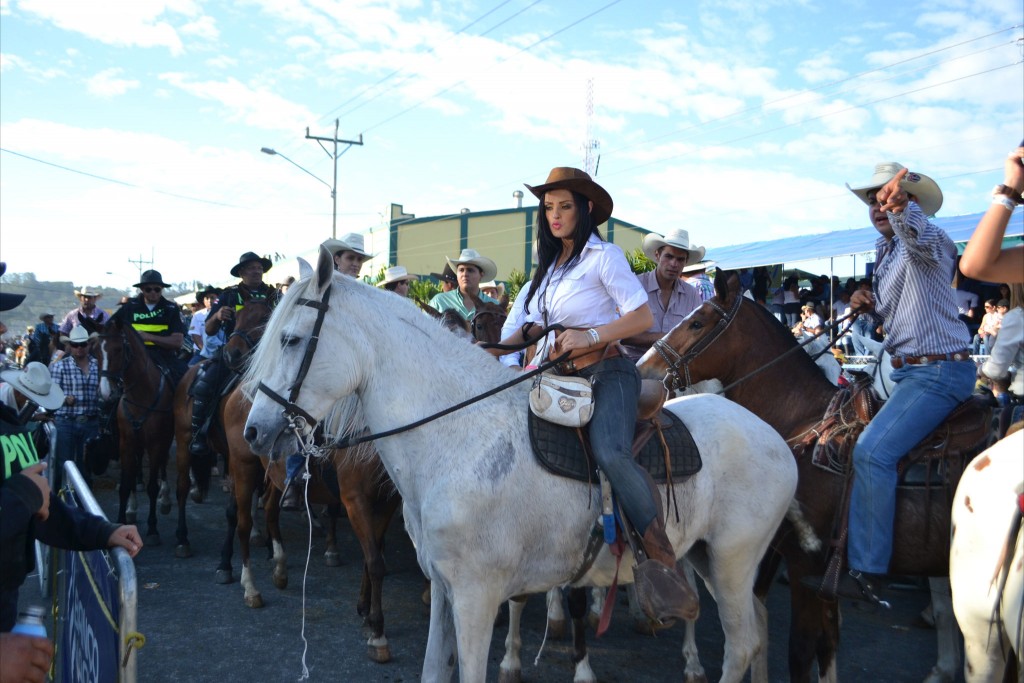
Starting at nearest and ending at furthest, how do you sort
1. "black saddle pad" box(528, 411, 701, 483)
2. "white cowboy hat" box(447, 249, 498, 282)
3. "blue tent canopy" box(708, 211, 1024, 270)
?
1. "black saddle pad" box(528, 411, 701, 483)
2. "white cowboy hat" box(447, 249, 498, 282)
3. "blue tent canopy" box(708, 211, 1024, 270)

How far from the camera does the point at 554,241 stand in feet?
12.5

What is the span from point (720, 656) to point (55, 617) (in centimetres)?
421

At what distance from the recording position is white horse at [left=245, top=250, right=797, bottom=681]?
3.05 meters

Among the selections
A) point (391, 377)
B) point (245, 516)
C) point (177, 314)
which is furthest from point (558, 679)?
point (177, 314)

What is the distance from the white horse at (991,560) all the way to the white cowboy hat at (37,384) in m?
5.11

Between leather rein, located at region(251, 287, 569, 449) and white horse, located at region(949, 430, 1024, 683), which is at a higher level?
leather rein, located at region(251, 287, 569, 449)

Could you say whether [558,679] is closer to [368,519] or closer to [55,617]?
[368,519]

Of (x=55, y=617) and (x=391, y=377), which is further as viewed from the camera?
(x=55, y=617)

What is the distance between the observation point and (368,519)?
527 centimetres

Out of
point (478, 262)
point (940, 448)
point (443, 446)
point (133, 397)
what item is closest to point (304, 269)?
point (443, 446)

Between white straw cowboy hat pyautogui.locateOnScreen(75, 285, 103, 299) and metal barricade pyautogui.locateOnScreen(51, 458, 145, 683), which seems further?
white straw cowboy hat pyautogui.locateOnScreen(75, 285, 103, 299)

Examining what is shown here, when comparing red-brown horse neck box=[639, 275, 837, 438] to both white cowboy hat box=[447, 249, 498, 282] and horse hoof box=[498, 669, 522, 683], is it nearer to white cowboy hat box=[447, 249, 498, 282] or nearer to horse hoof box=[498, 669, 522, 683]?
horse hoof box=[498, 669, 522, 683]

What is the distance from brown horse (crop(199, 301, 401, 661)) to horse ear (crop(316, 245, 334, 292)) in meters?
1.57

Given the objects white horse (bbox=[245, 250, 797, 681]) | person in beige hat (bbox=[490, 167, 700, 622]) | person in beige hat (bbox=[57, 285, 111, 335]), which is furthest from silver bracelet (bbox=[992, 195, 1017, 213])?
person in beige hat (bbox=[57, 285, 111, 335])
